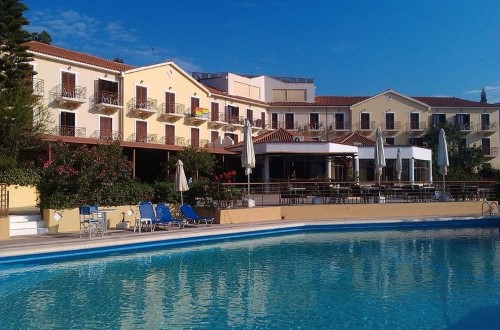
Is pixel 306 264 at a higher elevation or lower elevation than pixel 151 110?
lower

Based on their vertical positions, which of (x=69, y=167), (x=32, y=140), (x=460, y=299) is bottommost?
(x=460, y=299)

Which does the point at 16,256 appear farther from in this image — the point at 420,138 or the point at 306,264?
the point at 420,138

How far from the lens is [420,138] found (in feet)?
147

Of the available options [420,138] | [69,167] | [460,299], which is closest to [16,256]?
[69,167]

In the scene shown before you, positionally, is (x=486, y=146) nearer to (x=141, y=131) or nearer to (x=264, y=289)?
(x=141, y=131)

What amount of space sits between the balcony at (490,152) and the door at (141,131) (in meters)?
31.4

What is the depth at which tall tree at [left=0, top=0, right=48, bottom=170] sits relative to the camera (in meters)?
19.9

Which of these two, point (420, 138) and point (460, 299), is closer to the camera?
point (460, 299)

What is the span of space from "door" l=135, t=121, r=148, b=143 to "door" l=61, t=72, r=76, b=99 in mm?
5005

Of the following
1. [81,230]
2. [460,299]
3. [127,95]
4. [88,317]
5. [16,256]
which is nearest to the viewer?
[88,317]

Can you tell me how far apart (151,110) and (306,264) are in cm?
2331

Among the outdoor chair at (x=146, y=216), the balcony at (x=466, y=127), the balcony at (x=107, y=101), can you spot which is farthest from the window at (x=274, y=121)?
the outdoor chair at (x=146, y=216)

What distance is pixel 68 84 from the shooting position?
2891 cm

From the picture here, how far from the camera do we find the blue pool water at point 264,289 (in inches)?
292
